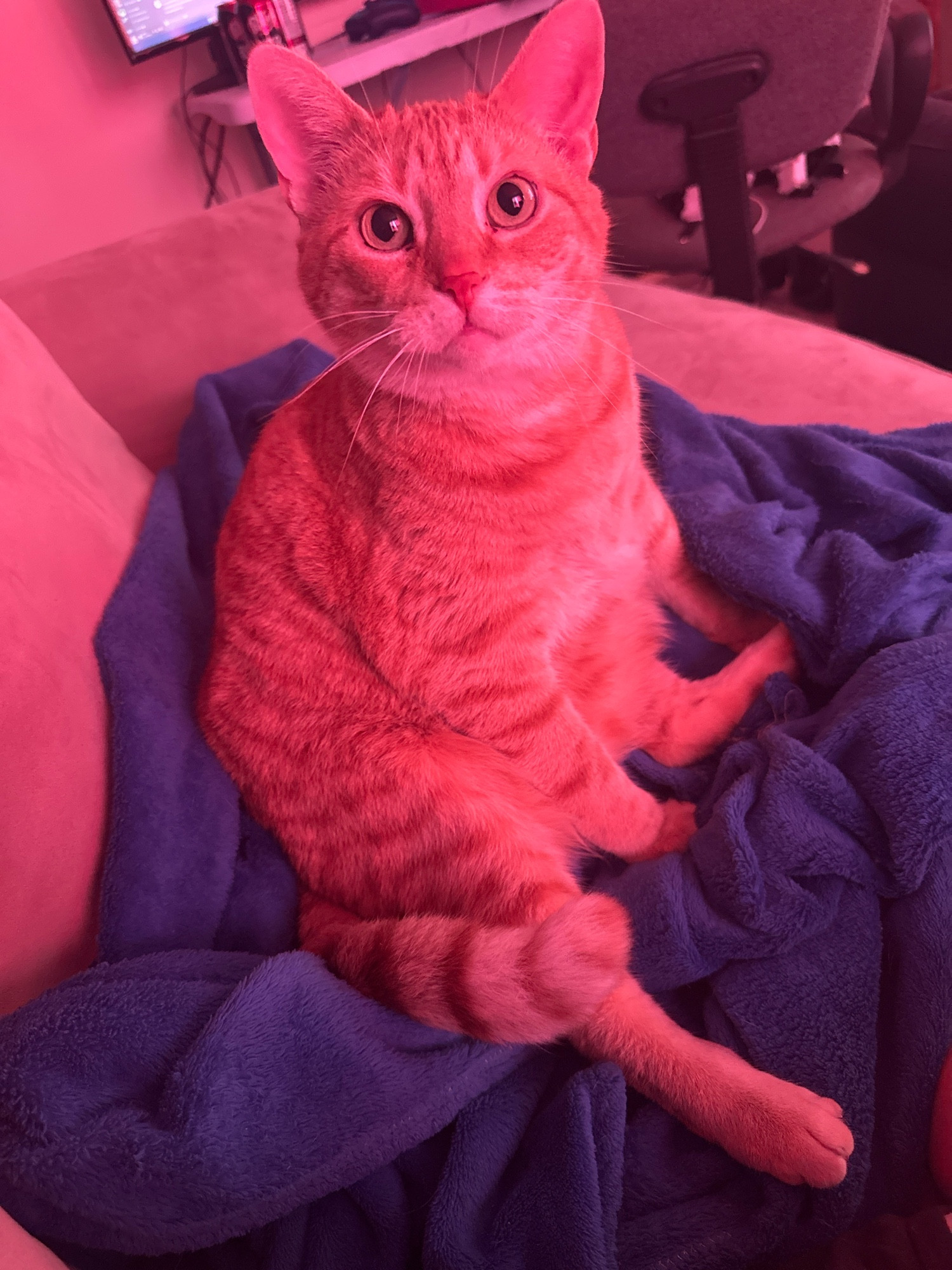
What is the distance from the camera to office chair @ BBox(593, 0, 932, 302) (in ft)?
6.16

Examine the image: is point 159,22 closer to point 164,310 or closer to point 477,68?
point 477,68

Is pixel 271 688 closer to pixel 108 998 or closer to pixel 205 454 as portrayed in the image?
pixel 108 998

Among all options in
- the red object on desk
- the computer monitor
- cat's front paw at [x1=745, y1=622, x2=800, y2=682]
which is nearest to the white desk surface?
the red object on desk

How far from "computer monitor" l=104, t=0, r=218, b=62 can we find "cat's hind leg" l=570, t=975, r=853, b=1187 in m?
4.28

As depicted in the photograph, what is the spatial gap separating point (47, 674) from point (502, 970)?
704 mm

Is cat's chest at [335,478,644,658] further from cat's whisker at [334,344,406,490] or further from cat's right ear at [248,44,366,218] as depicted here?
cat's right ear at [248,44,366,218]

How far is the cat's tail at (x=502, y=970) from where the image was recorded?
2.86 ft

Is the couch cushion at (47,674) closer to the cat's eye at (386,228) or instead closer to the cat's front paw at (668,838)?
the cat's eye at (386,228)

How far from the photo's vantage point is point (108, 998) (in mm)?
857

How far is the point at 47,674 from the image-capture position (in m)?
1.04

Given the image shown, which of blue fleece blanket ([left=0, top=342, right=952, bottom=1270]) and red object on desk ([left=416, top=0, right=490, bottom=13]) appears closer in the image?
blue fleece blanket ([left=0, top=342, right=952, bottom=1270])

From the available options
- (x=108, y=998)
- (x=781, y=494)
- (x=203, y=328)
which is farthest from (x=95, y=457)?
(x=781, y=494)

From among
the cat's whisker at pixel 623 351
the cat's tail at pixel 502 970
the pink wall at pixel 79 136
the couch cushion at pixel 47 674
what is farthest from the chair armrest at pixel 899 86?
the pink wall at pixel 79 136

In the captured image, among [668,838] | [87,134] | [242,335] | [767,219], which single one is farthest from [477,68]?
[87,134]
